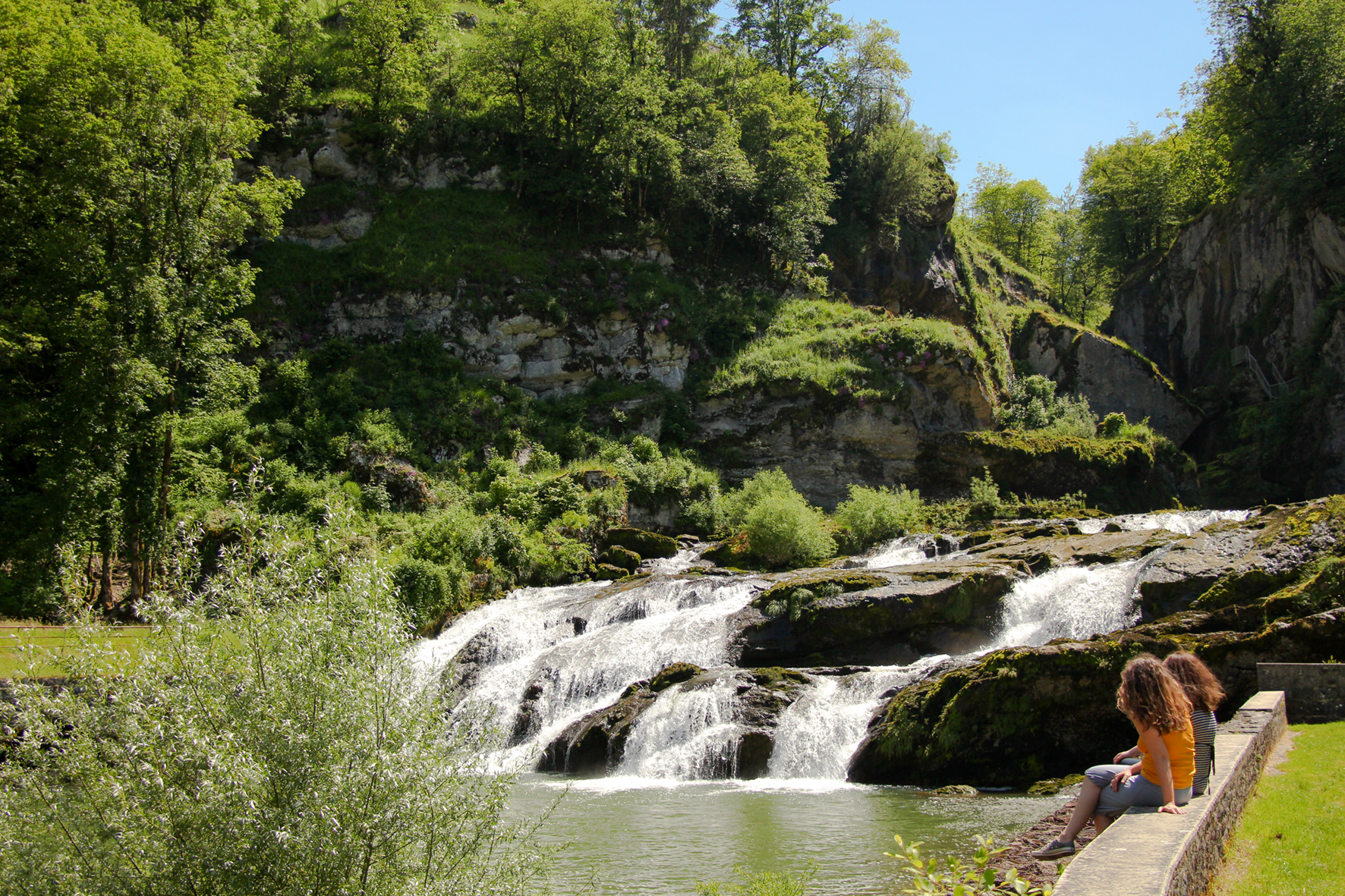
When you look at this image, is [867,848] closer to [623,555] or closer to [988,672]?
[988,672]

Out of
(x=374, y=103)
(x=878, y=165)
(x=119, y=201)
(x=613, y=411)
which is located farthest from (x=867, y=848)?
(x=878, y=165)

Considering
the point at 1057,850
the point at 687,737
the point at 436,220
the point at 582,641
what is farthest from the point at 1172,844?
the point at 436,220

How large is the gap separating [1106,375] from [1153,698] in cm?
3767

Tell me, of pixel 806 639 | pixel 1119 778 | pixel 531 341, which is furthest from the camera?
pixel 531 341

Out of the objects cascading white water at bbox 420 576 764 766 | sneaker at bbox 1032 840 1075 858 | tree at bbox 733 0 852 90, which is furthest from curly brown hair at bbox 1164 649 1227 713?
tree at bbox 733 0 852 90

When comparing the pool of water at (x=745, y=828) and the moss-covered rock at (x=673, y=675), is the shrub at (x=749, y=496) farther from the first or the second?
the pool of water at (x=745, y=828)

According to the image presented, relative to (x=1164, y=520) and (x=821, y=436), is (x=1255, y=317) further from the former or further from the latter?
(x=821, y=436)

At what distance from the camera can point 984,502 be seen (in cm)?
2731

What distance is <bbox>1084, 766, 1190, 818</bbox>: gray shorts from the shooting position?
5.93 metres

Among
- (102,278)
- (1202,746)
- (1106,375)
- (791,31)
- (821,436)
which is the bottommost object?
(1202,746)

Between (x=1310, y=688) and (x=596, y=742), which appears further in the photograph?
→ (x=596, y=742)

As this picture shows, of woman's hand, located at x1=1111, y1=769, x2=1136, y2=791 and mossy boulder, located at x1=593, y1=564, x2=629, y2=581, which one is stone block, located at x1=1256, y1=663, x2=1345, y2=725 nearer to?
woman's hand, located at x1=1111, y1=769, x2=1136, y2=791

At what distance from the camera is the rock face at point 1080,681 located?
11469 mm

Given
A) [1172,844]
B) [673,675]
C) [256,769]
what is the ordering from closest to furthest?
[256,769] < [1172,844] < [673,675]
